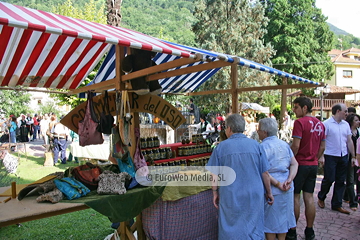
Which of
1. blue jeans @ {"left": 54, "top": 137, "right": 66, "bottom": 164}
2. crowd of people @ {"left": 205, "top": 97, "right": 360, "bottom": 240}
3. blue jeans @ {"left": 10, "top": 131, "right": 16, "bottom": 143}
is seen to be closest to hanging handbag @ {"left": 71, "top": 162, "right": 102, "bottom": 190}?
crowd of people @ {"left": 205, "top": 97, "right": 360, "bottom": 240}

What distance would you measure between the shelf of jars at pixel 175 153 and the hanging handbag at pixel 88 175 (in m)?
0.81

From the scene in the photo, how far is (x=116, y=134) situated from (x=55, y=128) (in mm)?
7399

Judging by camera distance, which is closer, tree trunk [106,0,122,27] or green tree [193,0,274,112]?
tree trunk [106,0,122,27]

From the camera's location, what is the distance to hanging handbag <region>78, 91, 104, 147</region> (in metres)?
3.71

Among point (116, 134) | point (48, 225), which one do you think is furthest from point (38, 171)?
point (116, 134)

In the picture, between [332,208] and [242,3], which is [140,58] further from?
[242,3]

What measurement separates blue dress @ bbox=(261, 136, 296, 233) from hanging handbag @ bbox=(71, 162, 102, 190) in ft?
6.60

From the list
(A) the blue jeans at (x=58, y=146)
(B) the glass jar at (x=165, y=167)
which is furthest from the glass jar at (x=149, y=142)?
(A) the blue jeans at (x=58, y=146)

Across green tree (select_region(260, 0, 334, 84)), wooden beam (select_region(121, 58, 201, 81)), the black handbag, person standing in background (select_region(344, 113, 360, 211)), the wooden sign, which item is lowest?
person standing in background (select_region(344, 113, 360, 211))

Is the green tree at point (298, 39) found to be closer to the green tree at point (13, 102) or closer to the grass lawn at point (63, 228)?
the green tree at point (13, 102)

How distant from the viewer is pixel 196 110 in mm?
20719

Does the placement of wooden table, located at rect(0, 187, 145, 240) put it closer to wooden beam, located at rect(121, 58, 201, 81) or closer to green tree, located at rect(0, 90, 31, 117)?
wooden beam, located at rect(121, 58, 201, 81)

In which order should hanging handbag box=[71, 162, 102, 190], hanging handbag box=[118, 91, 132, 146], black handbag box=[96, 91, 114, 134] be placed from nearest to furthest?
hanging handbag box=[71, 162, 102, 190], hanging handbag box=[118, 91, 132, 146], black handbag box=[96, 91, 114, 134]

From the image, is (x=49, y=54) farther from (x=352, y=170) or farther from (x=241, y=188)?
(x=352, y=170)
